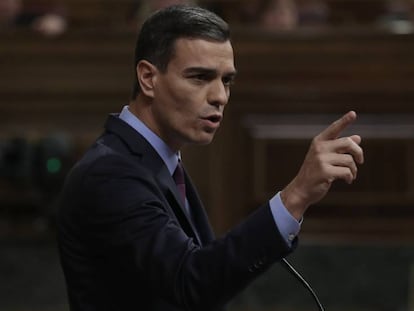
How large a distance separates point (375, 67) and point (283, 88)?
13.1 inches

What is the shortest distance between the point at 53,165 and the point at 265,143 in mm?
740

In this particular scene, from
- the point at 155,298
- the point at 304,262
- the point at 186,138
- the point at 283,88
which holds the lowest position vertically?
the point at 304,262

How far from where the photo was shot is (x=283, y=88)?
3.96 m

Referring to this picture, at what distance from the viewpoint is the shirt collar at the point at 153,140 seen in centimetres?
154

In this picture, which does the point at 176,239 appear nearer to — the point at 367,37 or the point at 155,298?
the point at 155,298

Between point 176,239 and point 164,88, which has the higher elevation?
point 164,88

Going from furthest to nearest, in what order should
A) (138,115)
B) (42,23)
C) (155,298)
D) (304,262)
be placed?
1. (42,23)
2. (304,262)
3. (138,115)
4. (155,298)

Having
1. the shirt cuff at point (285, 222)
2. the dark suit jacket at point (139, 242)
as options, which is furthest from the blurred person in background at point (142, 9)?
the shirt cuff at point (285, 222)

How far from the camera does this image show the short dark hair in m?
1.49

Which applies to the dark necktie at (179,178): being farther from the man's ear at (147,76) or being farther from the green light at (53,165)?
the green light at (53,165)

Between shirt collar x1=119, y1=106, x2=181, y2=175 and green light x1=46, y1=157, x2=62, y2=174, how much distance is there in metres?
2.36

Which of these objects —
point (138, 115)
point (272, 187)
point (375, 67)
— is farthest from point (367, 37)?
point (138, 115)

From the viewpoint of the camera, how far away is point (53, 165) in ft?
12.8

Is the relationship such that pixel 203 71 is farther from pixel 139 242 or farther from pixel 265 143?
pixel 265 143
